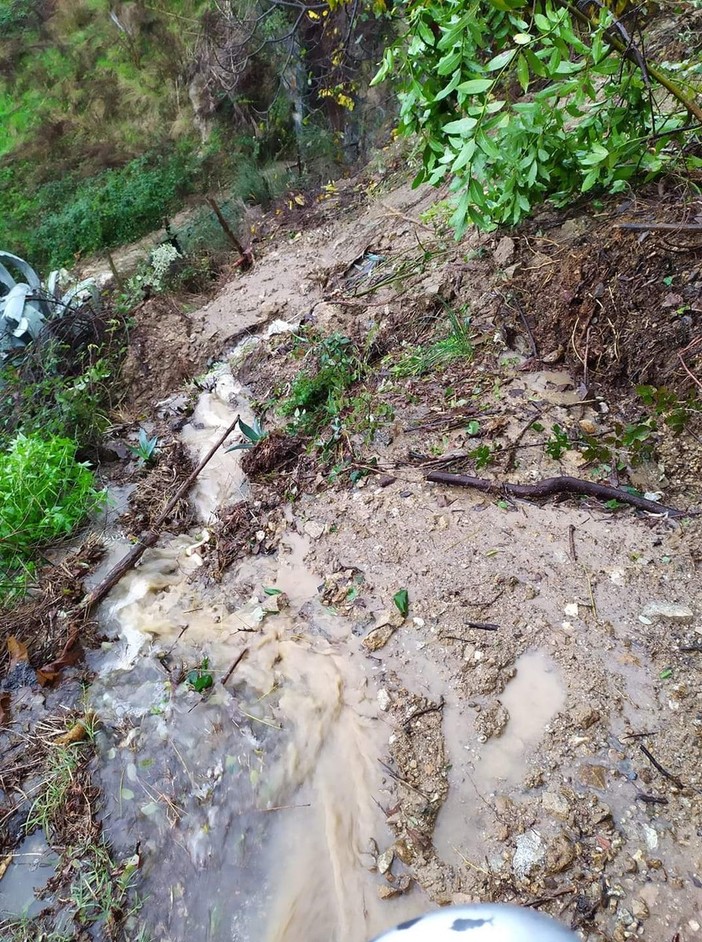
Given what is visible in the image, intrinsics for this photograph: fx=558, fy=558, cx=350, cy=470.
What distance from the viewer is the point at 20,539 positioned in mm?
3363

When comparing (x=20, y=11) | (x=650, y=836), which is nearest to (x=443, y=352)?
(x=650, y=836)

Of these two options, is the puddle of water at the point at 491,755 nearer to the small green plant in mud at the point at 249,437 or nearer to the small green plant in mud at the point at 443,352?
the small green plant in mud at the point at 443,352

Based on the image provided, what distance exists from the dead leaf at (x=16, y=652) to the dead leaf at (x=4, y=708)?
0.16 meters

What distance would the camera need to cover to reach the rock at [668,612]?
191 centimetres

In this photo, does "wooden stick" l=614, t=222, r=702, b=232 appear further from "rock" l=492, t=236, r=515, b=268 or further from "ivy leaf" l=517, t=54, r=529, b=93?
"ivy leaf" l=517, t=54, r=529, b=93

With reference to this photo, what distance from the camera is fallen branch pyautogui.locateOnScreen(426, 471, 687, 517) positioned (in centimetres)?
221

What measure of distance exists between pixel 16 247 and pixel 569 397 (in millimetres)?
10076

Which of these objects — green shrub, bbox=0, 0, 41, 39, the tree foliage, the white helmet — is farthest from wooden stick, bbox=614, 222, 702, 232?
green shrub, bbox=0, 0, 41, 39

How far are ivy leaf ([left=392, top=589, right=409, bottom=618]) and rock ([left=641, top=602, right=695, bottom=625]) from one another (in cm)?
87

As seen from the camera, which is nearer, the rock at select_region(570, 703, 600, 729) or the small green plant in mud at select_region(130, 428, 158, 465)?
the rock at select_region(570, 703, 600, 729)

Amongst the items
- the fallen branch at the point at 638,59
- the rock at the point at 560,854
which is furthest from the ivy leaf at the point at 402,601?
the fallen branch at the point at 638,59

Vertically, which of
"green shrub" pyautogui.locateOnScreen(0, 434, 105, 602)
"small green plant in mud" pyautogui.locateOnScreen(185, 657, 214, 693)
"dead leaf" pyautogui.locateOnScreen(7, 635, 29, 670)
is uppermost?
"green shrub" pyautogui.locateOnScreen(0, 434, 105, 602)

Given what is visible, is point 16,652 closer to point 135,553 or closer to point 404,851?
point 135,553

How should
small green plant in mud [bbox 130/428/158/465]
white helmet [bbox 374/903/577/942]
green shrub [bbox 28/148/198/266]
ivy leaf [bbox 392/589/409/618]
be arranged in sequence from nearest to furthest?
white helmet [bbox 374/903/577/942] → ivy leaf [bbox 392/589/409/618] → small green plant in mud [bbox 130/428/158/465] → green shrub [bbox 28/148/198/266]
